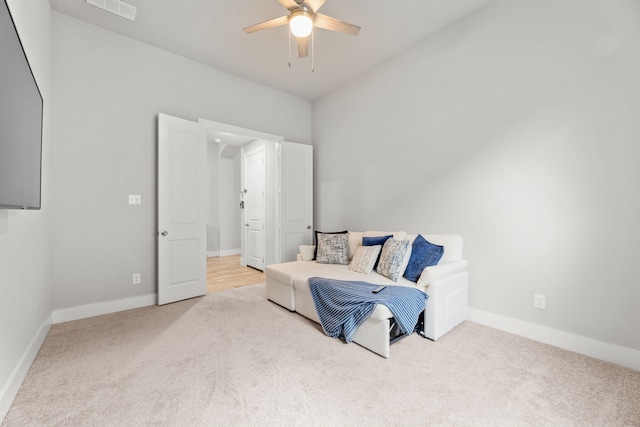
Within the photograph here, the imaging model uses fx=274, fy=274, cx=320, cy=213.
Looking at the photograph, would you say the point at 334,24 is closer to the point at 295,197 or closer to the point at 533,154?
the point at 533,154

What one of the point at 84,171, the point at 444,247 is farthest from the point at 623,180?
the point at 84,171

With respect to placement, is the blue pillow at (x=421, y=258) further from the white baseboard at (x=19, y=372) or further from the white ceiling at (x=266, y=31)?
the white baseboard at (x=19, y=372)

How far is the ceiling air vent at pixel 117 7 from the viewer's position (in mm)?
2617

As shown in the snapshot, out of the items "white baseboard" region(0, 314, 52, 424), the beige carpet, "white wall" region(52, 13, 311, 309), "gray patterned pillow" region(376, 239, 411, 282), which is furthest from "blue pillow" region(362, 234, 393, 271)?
"white baseboard" region(0, 314, 52, 424)

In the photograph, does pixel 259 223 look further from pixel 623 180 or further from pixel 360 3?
pixel 623 180

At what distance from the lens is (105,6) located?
2.65m

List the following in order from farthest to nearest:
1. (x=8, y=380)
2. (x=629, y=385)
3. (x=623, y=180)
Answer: (x=623, y=180)
(x=629, y=385)
(x=8, y=380)

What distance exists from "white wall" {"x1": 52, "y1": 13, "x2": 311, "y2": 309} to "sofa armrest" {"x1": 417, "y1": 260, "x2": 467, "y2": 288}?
3117 mm

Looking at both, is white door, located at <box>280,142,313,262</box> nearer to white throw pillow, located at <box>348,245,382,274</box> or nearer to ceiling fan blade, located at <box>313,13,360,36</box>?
white throw pillow, located at <box>348,245,382,274</box>

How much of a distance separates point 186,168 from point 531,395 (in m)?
3.89

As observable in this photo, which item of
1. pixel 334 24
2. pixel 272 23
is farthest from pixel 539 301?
pixel 272 23

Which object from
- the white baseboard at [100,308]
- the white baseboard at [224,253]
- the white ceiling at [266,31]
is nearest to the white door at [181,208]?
the white baseboard at [100,308]

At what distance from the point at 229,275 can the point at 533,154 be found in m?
4.52

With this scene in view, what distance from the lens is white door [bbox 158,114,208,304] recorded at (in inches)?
129
